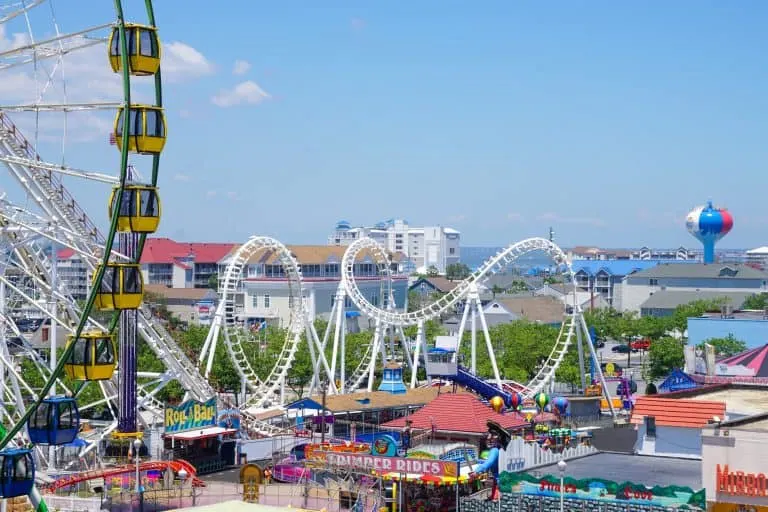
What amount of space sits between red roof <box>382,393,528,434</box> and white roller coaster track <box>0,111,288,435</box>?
11.0 m

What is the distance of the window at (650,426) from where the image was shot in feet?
118

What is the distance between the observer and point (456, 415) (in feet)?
130

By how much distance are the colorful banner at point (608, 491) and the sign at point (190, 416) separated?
17503mm

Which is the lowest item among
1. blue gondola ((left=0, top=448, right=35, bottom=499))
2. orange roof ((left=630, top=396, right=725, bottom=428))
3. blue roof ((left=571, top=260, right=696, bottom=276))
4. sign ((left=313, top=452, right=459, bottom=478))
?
sign ((left=313, top=452, right=459, bottom=478))

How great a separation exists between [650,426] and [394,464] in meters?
7.43

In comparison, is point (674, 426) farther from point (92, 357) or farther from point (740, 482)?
point (92, 357)

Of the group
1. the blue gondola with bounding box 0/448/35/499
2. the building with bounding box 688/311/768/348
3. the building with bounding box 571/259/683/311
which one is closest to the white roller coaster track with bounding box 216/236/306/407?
the building with bounding box 688/311/768/348

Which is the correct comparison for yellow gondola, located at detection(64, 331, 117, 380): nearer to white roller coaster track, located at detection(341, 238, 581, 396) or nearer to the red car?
white roller coaster track, located at detection(341, 238, 581, 396)

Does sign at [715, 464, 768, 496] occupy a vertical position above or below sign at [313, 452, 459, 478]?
above

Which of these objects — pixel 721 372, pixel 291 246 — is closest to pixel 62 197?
pixel 721 372

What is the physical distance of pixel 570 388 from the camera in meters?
76.7

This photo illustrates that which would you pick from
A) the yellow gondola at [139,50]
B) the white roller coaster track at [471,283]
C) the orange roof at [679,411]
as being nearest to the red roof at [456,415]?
the orange roof at [679,411]

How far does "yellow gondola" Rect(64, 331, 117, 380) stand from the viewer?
3025 centimetres

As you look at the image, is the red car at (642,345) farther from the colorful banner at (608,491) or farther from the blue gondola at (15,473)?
the blue gondola at (15,473)
